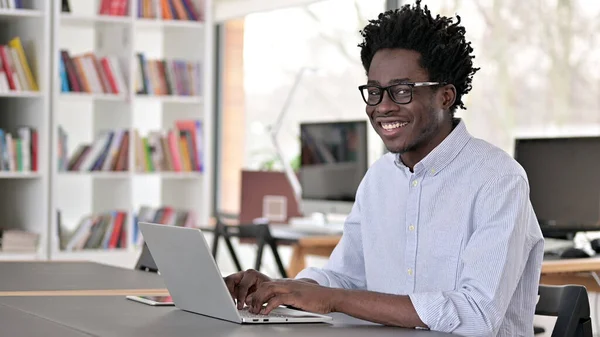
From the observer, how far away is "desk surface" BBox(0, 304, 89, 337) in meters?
1.72

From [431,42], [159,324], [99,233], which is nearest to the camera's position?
[159,324]

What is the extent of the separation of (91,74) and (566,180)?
258cm

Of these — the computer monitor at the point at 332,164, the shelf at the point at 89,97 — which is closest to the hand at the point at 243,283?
the computer monitor at the point at 332,164

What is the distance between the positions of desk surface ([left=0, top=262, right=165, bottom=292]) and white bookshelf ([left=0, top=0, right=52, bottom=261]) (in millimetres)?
2375

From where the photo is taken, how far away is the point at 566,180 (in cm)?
438

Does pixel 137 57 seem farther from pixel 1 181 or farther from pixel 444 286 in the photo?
pixel 444 286

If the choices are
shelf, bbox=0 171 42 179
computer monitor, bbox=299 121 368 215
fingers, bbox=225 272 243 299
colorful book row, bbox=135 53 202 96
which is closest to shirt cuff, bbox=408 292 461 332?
fingers, bbox=225 272 243 299

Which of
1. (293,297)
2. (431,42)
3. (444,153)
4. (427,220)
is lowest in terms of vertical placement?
(293,297)

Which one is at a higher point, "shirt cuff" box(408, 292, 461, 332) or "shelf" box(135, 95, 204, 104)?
"shelf" box(135, 95, 204, 104)

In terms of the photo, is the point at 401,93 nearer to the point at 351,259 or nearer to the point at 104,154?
the point at 351,259

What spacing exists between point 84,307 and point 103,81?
368 cm

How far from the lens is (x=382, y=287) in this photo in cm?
222

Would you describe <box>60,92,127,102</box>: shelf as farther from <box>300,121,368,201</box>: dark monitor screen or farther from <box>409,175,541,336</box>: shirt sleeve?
<box>409,175,541,336</box>: shirt sleeve

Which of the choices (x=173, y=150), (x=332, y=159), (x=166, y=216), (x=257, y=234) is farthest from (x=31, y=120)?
(x=332, y=159)
